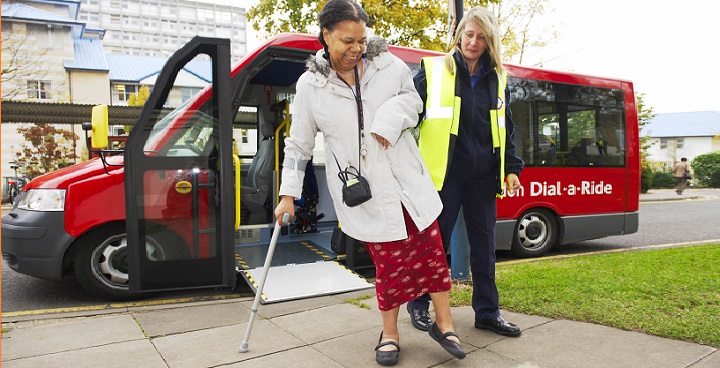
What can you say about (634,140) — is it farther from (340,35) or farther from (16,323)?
(16,323)

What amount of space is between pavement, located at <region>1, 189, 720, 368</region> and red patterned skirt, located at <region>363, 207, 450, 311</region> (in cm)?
39

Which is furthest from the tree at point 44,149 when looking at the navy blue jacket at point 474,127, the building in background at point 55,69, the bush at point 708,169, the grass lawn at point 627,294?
the bush at point 708,169

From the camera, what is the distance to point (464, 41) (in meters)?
3.25

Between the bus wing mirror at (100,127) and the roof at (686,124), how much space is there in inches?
2794

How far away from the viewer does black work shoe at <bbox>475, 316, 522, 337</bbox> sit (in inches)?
127

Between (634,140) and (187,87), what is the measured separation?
20.0 feet

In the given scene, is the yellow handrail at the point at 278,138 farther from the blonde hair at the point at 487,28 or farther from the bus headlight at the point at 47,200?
the blonde hair at the point at 487,28

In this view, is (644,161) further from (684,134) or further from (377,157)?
(684,134)

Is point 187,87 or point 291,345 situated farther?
point 187,87

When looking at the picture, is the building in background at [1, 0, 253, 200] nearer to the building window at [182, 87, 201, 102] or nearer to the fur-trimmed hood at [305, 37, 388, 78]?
the building window at [182, 87, 201, 102]

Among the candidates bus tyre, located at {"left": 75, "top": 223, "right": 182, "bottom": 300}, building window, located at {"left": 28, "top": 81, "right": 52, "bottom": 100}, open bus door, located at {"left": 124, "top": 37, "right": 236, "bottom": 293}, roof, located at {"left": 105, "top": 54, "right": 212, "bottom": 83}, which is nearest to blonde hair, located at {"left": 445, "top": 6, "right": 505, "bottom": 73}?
open bus door, located at {"left": 124, "top": 37, "right": 236, "bottom": 293}

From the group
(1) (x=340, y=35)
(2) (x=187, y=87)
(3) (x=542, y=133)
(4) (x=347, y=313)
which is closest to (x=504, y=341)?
(4) (x=347, y=313)

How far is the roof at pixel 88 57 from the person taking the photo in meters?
42.0

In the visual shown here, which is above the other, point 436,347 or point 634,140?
point 634,140
